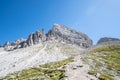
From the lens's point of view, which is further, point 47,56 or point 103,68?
point 47,56

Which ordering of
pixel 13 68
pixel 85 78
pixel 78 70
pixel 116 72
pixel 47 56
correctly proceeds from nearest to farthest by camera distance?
pixel 85 78
pixel 78 70
pixel 116 72
pixel 13 68
pixel 47 56

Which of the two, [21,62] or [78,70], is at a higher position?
[21,62]

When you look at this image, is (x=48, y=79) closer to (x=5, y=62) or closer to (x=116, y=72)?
(x=116, y=72)

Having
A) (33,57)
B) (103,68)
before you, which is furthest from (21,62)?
(103,68)

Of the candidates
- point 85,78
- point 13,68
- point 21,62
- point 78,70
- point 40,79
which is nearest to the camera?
point 85,78

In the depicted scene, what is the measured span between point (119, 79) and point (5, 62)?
129m

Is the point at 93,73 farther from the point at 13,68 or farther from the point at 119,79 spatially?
the point at 13,68

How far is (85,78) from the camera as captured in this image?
232ft

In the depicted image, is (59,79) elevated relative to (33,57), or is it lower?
lower

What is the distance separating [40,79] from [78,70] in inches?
587

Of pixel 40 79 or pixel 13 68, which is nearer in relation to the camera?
pixel 40 79

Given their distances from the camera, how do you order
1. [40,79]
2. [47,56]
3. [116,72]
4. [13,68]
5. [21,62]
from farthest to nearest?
[47,56] → [21,62] → [13,68] → [116,72] → [40,79]

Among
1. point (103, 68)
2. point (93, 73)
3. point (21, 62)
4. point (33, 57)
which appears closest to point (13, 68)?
point (21, 62)

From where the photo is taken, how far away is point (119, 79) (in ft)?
254
